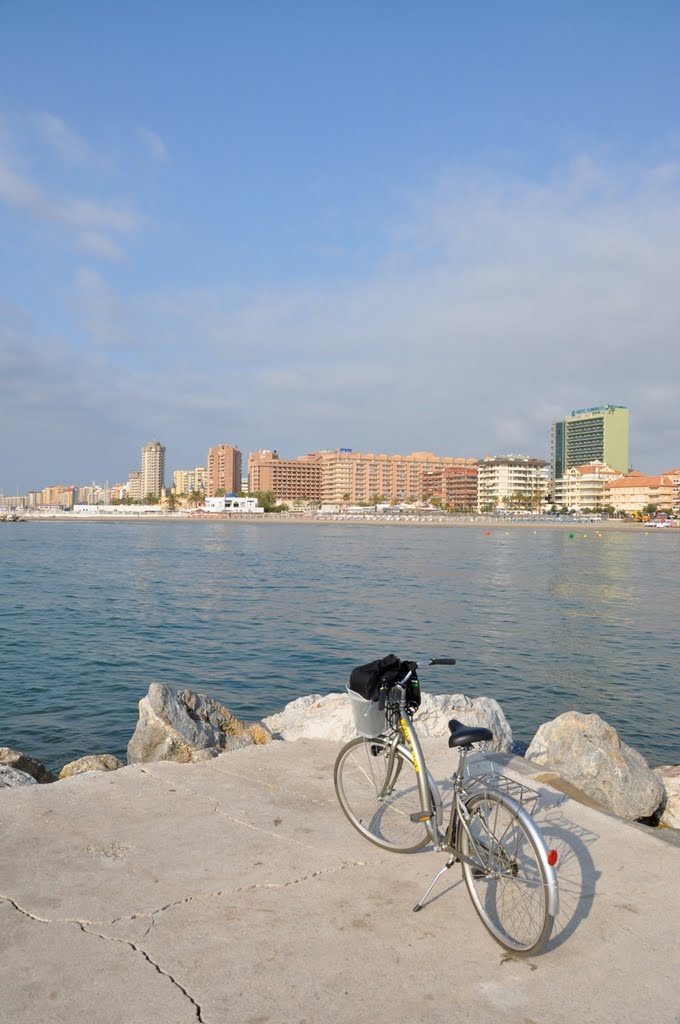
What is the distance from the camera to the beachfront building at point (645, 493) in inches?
7470

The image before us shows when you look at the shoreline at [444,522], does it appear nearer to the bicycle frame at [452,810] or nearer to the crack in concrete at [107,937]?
the bicycle frame at [452,810]

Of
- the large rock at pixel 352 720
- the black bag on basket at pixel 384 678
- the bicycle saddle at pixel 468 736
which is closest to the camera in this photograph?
the bicycle saddle at pixel 468 736

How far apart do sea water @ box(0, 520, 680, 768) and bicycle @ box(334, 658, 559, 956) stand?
681 cm

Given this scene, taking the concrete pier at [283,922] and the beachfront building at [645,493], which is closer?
the concrete pier at [283,922]

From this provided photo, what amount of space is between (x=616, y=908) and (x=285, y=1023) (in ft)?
6.81

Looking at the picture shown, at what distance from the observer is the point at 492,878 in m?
4.05

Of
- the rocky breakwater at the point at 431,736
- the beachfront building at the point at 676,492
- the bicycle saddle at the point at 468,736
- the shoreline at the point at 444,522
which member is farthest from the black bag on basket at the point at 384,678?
the beachfront building at the point at 676,492

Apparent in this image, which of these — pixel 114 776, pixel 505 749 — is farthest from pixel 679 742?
pixel 114 776

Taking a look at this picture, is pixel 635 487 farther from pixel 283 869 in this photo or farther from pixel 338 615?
pixel 283 869

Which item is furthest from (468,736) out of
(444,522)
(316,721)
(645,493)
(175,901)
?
(645,493)

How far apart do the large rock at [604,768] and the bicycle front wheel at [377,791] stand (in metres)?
2.30

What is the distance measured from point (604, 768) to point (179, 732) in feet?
14.6

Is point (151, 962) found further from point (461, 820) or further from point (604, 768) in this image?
point (604, 768)

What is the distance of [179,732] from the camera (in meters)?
8.21
